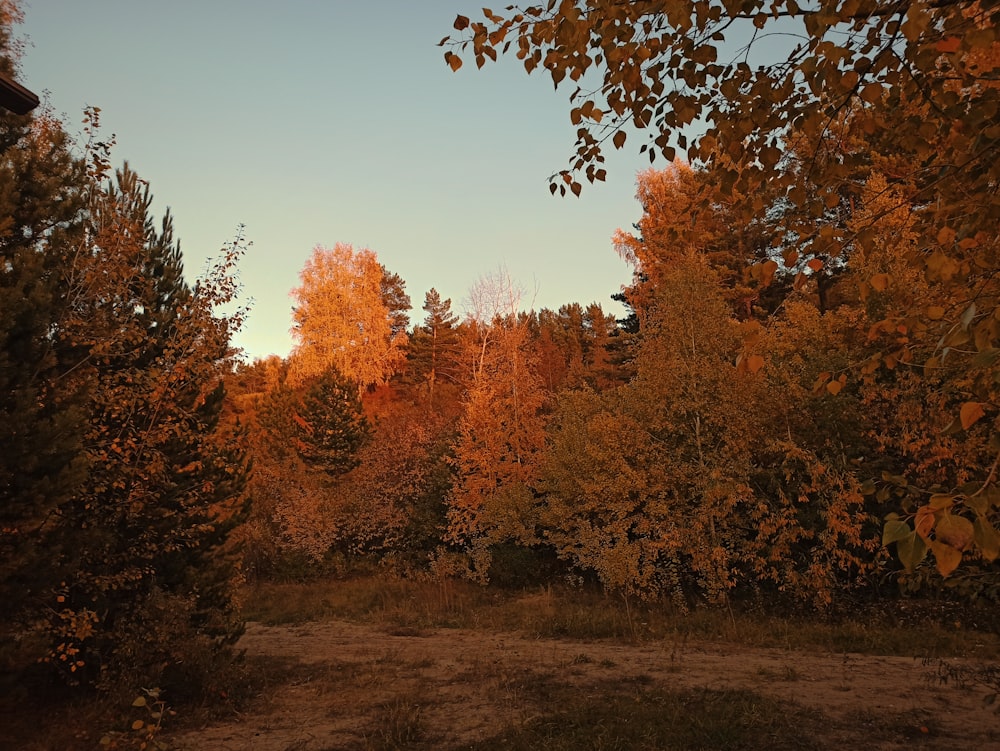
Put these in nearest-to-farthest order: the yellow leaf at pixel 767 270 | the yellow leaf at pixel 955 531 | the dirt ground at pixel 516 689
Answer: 1. the yellow leaf at pixel 955 531
2. the yellow leaf at pixel 767 270
3. the dirt ground at pixel 516 689

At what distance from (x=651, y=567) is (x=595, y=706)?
5922 millimetres

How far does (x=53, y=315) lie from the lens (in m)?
6.92

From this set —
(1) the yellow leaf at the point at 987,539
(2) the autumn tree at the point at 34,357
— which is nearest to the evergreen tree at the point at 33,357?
(2) the autumn tree at the point at 34,357

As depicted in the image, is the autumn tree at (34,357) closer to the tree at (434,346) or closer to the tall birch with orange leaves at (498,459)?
the tall birch with orange leaves at (498,459)

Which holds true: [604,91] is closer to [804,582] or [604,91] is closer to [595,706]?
[595,706]

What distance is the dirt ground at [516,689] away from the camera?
7011 millimetres

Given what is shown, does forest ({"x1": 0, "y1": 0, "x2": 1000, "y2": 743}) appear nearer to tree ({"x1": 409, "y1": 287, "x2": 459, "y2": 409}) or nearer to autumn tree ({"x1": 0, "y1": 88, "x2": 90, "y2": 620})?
Answer: autumn tree ({"x1": 0, "y1": 88, "x2": 90, "y2": 620})

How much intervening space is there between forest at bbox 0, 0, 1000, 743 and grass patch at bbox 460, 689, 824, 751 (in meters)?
2.28

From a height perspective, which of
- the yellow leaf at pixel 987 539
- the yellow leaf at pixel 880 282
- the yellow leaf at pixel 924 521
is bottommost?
the yellow leaf at pixel 987 539

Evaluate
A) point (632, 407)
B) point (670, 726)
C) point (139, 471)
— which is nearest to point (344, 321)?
point (632, 407)

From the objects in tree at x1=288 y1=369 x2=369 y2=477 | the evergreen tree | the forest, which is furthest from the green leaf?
tree at x1=288 y1=369 x2=369 y2=477

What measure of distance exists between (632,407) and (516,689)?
7.47m

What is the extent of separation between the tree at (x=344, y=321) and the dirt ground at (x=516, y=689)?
21.0 m

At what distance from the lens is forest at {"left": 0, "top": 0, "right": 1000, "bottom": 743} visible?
2.76 m
